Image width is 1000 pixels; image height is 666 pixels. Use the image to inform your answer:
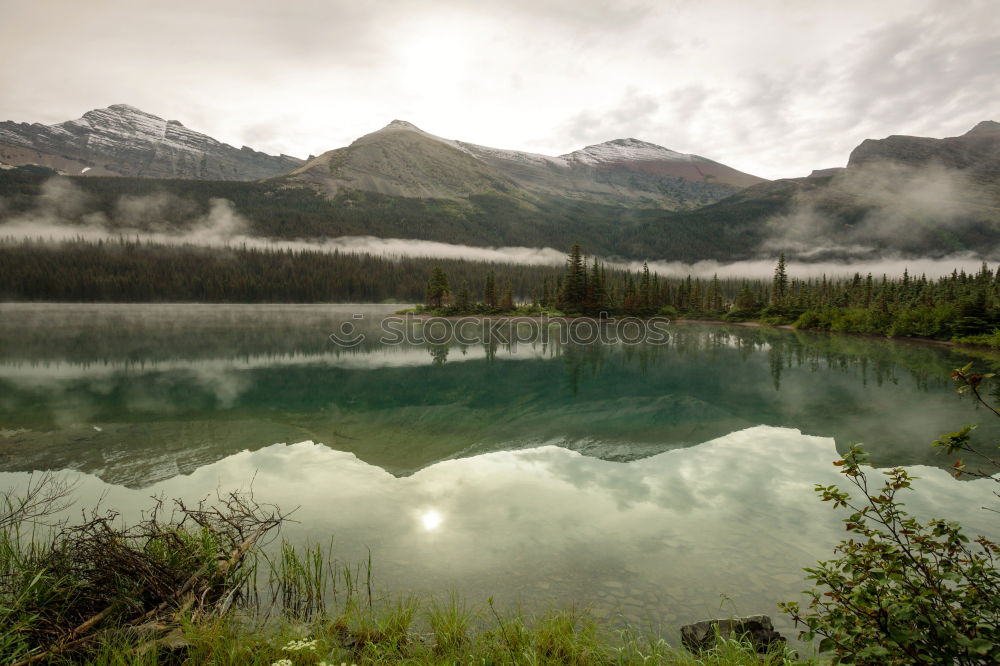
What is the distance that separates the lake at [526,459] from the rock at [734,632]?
0.79 meters

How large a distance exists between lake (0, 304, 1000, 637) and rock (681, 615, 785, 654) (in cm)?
79

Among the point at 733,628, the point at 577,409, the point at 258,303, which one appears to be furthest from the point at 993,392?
the point at 258,303

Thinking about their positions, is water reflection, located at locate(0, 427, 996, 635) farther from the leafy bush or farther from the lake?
the leafy bush

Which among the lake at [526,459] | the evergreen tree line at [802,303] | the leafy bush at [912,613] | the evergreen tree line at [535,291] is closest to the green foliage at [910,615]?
the leafy bush at [912,613]

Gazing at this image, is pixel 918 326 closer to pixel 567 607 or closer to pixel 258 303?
pixel 567 607

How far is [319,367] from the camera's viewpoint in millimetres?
38406

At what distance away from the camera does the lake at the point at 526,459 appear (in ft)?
30.7

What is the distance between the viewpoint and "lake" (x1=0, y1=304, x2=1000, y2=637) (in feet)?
30.7

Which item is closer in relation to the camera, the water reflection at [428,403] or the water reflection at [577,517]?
the water reflection at [577,517]

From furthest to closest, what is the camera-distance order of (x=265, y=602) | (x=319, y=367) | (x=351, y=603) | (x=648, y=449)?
(x=319, y=367) → (x=648, y=449) → (x=265, y=602) → (x=351, y=603)

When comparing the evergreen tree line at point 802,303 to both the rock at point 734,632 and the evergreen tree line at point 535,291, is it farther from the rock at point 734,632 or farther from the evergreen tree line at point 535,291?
the rock at point 734,632

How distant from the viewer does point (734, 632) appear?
643 cm

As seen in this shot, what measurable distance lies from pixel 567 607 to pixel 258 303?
683ft

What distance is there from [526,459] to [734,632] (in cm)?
1048
